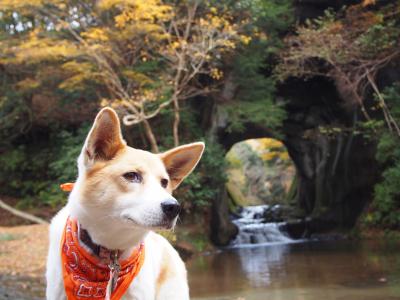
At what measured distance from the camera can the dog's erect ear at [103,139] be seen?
105 inches

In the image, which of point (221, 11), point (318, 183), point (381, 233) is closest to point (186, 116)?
point (221, 11)

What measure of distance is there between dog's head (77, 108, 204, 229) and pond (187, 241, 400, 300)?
5.55 meters

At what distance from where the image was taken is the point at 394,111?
13922 millimetres

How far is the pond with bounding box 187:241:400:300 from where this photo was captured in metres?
7.95

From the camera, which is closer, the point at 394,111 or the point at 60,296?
the point at 60,296

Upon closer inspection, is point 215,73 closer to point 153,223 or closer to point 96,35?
point 96,35

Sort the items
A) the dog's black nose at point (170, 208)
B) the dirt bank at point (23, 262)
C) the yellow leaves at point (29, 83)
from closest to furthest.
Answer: the dog's black nose at point (170, 208), the dirt bank at point (23, 262), the yellow leaves at point (29, 83)

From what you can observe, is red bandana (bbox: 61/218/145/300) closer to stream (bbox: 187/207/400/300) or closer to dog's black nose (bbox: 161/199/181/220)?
dog's black nose (bbox: 161/199/181/220)

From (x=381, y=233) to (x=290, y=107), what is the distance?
7698 mm

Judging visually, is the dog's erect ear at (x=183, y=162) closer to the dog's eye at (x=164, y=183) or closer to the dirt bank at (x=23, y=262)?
the dog's eye at (x=164, y=183)

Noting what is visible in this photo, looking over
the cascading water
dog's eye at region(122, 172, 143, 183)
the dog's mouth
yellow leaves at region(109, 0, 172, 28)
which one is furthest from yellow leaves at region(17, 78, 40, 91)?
the dog's mouth

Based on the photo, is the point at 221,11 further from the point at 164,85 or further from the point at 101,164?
the point at 101,164

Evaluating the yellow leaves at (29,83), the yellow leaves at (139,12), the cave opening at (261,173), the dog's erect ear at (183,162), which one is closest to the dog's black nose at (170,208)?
the dog's erect ear at (183,162)

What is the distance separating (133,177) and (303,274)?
27.5 ft
